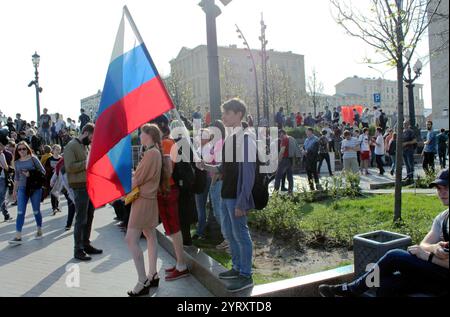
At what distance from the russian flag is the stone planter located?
2.53 metres

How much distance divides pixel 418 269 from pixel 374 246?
62 cm

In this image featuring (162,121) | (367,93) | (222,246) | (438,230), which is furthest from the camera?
(367,93)

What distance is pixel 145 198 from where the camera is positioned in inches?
189

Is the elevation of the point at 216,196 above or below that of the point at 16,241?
above

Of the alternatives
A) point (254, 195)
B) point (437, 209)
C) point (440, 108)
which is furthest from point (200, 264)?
point (440, 108)

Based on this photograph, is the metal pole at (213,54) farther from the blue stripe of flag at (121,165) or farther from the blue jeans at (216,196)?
the blue stripe of flag at (121,165)

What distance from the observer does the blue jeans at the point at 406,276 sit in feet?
11.2

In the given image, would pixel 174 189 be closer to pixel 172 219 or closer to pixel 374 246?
pixel 172 219

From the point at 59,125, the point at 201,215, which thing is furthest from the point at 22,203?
the point at 59,125

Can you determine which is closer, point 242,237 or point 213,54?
point 242,237

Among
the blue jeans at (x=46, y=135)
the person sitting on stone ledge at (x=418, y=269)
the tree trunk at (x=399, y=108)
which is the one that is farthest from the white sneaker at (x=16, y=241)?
the blue jeans at (x=46, y=135)

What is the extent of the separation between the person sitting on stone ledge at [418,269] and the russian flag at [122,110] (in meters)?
2.73
